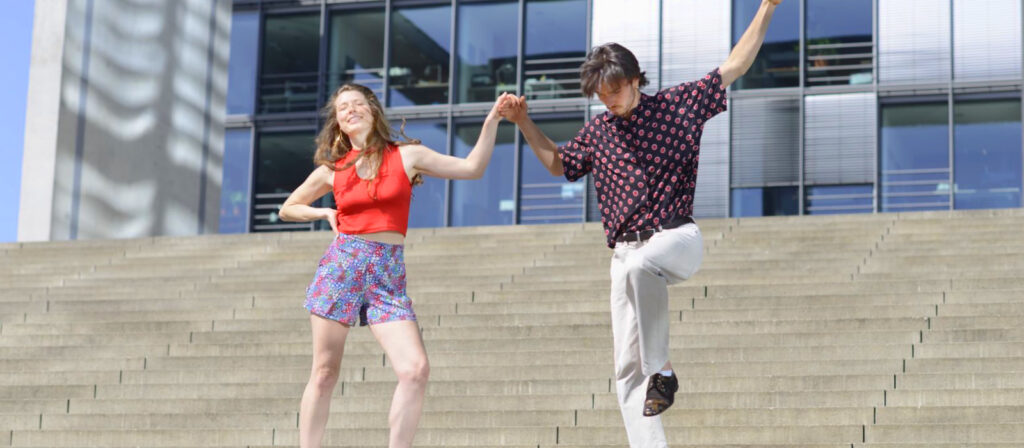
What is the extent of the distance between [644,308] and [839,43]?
15.3 meters

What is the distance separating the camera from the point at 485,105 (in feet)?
68.0

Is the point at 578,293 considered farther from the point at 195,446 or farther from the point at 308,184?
the point at 308,184

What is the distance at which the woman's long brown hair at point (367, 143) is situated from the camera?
17.5 feet

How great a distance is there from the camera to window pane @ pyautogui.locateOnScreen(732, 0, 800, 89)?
64.2 feet

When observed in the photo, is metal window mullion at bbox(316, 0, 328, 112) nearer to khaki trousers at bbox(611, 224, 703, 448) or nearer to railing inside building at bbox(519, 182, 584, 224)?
railing inside building at bbox(519, 182, 584, 224)

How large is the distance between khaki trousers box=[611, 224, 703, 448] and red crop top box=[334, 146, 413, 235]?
820mm

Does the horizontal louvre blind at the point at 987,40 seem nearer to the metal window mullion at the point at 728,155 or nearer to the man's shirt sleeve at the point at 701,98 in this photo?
the metal window mullion at the point at 728,155

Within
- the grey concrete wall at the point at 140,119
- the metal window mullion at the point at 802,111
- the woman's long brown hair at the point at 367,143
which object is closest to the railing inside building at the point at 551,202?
the metal window mullion at the point at 802,111

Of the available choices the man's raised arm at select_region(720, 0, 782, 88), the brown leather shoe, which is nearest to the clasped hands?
the man's raised arm at select_region(720, 0, 782, 88)

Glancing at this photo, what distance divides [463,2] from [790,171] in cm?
569

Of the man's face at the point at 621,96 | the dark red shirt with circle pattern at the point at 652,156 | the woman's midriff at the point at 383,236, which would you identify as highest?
the man's face at the point at 621,96

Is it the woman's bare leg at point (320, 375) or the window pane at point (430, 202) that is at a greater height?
the window pane at point (430, 202)

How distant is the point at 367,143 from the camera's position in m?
5.37

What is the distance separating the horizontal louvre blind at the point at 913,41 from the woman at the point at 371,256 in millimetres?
15078
